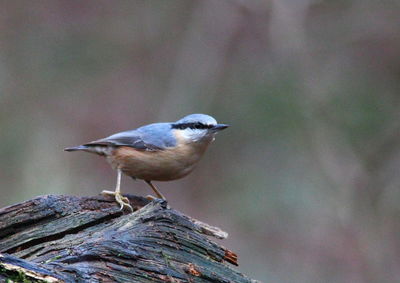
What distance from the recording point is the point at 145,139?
3.99 m

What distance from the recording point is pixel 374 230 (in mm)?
7234

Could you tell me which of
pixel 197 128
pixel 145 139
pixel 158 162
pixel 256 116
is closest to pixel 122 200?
pixel 158 162

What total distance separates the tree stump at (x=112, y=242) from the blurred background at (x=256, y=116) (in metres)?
4.47

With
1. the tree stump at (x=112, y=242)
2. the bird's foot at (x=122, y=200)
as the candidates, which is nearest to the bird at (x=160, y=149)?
the bird's foot at (x=122, y=200)

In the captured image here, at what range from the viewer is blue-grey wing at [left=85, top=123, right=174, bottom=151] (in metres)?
3.93

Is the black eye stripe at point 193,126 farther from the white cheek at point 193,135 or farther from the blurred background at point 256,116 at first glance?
the blurred background at point 256,116

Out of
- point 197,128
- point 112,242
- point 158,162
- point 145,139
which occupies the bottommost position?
point 112,242

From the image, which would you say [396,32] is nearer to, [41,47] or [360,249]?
[360,249]

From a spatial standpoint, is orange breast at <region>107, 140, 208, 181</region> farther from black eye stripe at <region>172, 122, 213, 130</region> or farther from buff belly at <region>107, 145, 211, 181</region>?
black eye stripe at <region>172, 122, 213, 130</region>

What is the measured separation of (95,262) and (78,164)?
6363 millimetres

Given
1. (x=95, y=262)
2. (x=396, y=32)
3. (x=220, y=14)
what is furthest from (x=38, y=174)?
Answer: (x=95, y=262)

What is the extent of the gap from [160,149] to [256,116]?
4790 mm

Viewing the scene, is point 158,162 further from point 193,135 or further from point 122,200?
point 122,200

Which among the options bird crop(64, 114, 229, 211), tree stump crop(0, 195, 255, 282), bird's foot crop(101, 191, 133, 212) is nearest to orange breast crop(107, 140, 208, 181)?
bird crop(64, 114, 229, 211)
